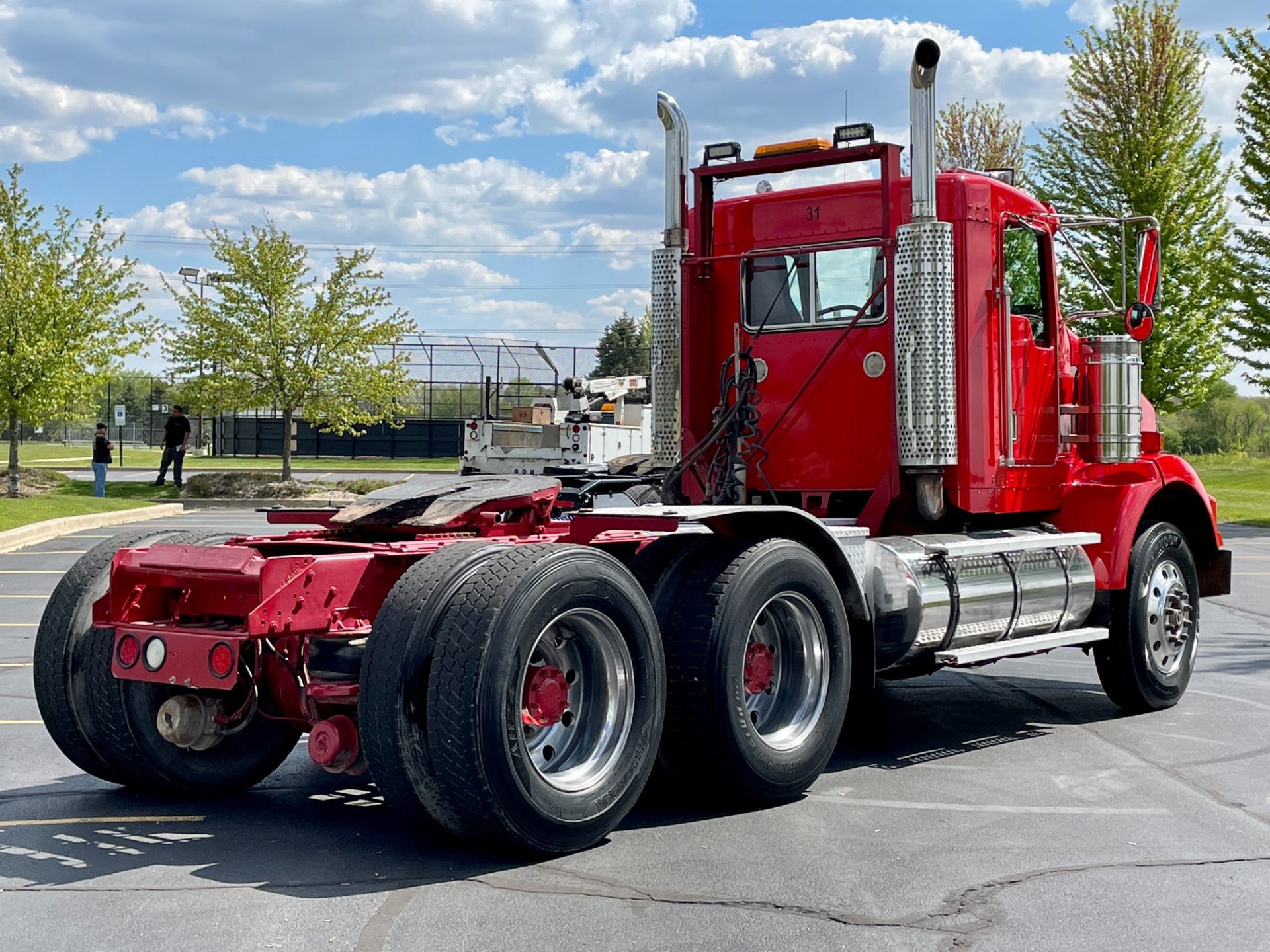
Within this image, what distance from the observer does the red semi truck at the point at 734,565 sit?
5191 mm

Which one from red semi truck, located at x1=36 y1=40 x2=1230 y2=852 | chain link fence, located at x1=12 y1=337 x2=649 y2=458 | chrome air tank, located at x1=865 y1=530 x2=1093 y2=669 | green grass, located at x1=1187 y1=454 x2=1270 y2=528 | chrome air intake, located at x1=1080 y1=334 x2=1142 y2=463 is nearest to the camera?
red semi truck, located at x1=36 y1=40 x2=1230 y2=852

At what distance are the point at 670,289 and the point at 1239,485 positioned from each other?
32.2 metres

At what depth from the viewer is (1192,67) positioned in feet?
102

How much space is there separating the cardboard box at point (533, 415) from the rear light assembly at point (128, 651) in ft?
66.2

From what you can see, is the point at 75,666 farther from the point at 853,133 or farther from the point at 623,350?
the point at 623,350

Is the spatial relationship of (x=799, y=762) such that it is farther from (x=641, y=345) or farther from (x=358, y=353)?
(x=641, y=345)

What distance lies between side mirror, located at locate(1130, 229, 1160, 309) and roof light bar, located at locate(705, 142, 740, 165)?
252 centimetres

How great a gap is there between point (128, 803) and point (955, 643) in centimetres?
417

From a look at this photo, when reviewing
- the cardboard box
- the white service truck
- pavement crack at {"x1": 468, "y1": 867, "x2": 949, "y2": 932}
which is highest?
the cardboard box

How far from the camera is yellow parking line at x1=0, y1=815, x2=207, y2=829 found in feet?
18.7

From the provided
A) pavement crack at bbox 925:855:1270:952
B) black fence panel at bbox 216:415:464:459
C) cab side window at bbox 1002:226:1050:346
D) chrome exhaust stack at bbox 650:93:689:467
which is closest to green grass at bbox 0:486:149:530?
chrome exhaust stack at bbox 650:93:689:467

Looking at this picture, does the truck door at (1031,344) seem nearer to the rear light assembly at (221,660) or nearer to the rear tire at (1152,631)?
the rear tire at (1152,631)

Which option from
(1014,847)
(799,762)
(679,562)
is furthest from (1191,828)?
(679,562)

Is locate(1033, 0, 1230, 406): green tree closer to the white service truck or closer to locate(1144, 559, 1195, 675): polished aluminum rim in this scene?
the white service truck
